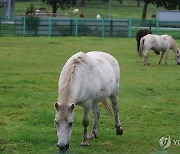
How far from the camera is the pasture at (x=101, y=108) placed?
27.2 feet

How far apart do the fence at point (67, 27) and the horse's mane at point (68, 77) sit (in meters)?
31.1

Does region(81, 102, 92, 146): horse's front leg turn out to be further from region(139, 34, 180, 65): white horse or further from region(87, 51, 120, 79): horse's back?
region(139, 34, 180, 65): white horse

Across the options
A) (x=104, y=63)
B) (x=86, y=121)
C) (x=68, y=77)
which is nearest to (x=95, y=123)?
(x=86, y=121)

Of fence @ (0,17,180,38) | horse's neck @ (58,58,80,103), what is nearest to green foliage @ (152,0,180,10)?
fence @ (0,17,180,38)

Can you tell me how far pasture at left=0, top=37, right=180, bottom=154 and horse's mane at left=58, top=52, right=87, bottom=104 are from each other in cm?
93

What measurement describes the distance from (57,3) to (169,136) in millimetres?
55174

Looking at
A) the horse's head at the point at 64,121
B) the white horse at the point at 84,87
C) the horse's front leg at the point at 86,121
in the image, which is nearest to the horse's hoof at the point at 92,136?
the white horse at the point at 84,87

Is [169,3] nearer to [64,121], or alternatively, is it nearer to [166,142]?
[166,142]

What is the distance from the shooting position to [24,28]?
39219 mm

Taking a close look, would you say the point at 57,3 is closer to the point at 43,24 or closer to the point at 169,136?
the point at 43,24

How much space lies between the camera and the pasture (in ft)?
27.2

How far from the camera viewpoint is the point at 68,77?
24.7ft

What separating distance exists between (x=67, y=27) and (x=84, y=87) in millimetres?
32728

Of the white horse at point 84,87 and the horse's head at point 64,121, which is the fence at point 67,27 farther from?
the horse's head at point 64,121
